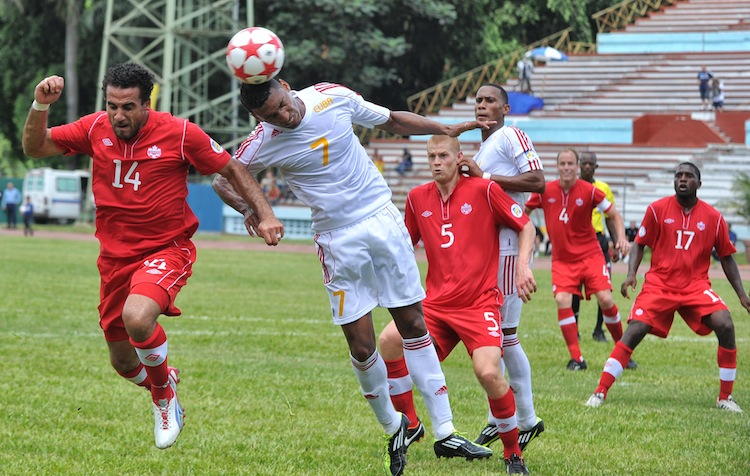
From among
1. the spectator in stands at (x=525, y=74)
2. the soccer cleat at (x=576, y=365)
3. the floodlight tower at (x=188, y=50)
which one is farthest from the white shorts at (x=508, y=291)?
the floodlight tower at (x=188, y=50)

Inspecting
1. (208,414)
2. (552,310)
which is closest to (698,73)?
(552,310)

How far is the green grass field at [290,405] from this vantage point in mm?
7664

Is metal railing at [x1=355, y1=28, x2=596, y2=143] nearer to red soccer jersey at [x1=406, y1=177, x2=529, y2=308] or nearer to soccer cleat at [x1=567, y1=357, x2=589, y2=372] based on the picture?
soccer cleat at [x1=567, y1=357, x2=589, y2=372]

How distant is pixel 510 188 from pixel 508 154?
11.5 inches

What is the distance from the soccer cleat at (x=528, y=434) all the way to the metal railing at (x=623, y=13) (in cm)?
4309

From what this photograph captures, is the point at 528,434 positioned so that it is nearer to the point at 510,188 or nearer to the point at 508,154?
the point at 510,188

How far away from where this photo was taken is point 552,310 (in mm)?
18625

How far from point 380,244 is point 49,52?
47.7 meters

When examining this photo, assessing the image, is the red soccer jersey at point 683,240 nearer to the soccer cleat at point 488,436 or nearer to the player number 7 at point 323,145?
the soccer cleat at point 488,436

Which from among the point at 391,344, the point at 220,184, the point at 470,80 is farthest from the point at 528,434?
the point at 470,80

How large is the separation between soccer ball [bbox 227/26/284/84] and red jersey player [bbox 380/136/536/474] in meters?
1.28

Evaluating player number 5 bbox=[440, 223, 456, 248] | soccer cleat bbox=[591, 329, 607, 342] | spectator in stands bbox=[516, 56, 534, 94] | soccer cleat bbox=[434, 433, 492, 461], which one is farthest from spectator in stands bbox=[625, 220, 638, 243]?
soccer cleat bbox=[434, 433, 492, 461]

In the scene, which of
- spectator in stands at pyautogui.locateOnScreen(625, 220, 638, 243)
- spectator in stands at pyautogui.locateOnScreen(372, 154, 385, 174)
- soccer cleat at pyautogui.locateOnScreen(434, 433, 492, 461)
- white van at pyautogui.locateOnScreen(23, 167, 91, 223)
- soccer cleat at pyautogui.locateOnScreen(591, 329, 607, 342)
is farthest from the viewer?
white van at pyautogui.locateOnScreen(23, 167, 91, 223)

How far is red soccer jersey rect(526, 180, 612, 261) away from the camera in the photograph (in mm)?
12672
